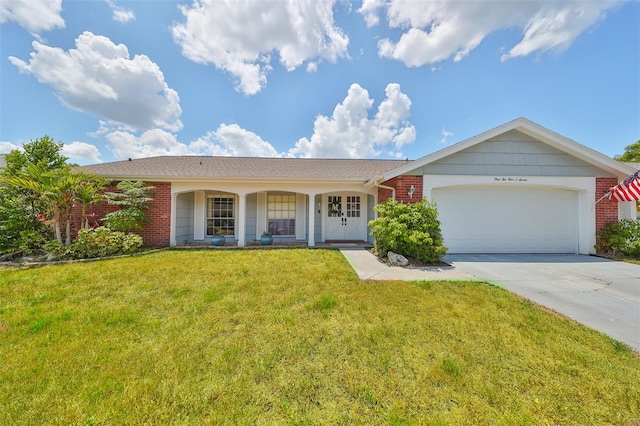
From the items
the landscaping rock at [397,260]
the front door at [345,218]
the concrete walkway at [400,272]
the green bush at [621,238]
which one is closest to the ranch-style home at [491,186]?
the green bush at [621,238]

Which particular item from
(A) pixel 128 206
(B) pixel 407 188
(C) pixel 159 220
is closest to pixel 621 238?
(B) pixel 407 188

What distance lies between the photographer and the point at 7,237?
23.8 ft

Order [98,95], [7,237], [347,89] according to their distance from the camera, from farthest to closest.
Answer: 1. [347,89]
2. [98,95]
3. [7,237]

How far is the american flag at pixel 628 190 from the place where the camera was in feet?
23.8

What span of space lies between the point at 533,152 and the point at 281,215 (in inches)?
376

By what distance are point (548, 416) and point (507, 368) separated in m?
0.57

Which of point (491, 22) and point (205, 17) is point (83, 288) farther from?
point (491, 22)

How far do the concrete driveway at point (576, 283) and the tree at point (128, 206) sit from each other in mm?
10155

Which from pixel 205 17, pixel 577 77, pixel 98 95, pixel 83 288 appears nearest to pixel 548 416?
pixel 83 288

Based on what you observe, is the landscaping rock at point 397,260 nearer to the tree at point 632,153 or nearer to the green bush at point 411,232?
the green bush at point 411,232

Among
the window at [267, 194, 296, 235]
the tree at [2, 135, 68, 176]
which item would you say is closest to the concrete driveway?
the window at [267, 194, 296, 235]

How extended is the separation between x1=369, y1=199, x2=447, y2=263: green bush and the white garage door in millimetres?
1660

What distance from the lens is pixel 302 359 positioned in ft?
8.51

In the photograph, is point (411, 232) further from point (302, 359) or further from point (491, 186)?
point (302, 359)
